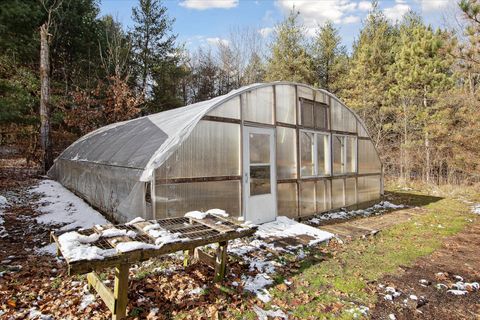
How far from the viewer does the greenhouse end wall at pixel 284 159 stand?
5004 mm

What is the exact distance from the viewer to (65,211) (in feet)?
22.9

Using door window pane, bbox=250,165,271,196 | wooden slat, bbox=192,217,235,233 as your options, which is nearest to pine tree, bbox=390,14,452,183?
door window pane, bbox=250,165,271,196

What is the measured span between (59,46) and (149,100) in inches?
231

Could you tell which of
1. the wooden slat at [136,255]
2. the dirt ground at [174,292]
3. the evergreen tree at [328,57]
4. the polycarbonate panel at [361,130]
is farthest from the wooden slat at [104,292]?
the evergreen tree at [328,57]

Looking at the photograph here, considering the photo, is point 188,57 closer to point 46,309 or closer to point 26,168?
point 26,168

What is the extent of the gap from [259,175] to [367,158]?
5.07 meters

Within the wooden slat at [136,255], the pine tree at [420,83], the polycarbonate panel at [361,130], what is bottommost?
the wooden slat at [136,255]

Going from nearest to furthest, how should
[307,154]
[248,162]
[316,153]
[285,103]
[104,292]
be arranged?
1. [104,292]
2. [248,162]
3. [285,103]
4. [307,154]
5. [316,153]

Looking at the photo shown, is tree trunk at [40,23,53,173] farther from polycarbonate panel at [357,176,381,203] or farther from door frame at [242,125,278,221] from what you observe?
polycarbonate panel at [357,176,381,203]

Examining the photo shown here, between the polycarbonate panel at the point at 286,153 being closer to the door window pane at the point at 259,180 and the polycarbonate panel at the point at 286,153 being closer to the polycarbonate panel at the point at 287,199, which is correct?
the polycarbonate panel at the point at 287,199

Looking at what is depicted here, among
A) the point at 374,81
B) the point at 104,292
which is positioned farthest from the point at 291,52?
the point at 104,292

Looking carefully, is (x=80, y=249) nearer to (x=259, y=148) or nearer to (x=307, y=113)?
(x=259, y=148)

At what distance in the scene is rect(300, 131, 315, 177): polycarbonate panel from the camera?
7.25 m

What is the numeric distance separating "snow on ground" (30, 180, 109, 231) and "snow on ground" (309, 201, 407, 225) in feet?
17.1
